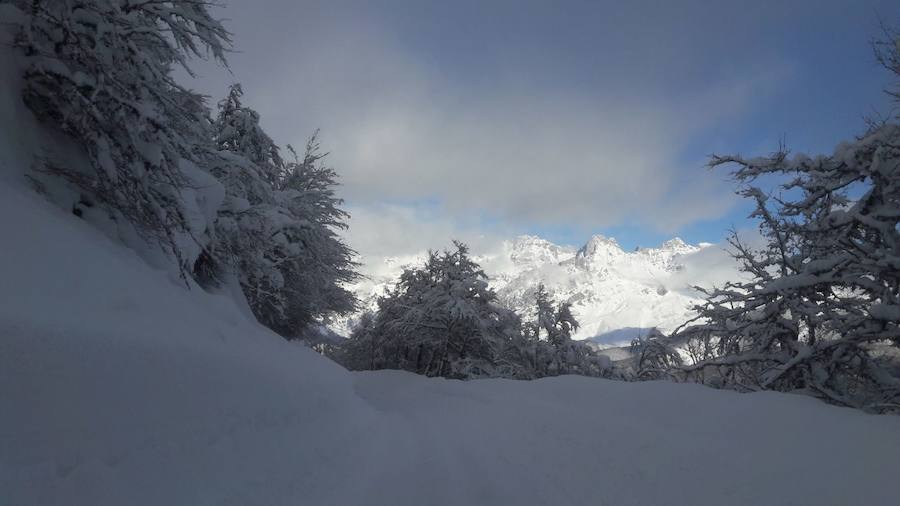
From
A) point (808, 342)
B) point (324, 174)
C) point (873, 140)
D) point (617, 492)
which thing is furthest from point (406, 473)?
point (324, 174)

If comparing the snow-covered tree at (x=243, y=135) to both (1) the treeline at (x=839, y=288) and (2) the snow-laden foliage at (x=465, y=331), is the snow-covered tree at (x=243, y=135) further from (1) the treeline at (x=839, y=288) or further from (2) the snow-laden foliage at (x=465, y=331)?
(1) the treeline at (x=839, y=288)

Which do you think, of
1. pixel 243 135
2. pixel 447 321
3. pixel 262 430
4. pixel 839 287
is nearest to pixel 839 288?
pixel 839 287

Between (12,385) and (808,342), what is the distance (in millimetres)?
10755

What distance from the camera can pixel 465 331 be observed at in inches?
772

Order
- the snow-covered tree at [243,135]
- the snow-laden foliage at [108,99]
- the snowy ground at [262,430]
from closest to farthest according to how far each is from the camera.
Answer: the snowy ground at [262,430] → the snow-laden foliage at [108,99] → the snow-covered tree at [243,135]

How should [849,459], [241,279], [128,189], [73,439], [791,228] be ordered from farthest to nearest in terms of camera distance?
[241,279] < [791,228] < [128,189] < [849,459] < [73,439]

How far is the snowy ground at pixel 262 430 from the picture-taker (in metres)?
2.21

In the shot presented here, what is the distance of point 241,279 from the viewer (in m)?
9.27

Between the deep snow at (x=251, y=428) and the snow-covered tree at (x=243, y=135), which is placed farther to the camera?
the snow-covered tree at (x=243, y=135)

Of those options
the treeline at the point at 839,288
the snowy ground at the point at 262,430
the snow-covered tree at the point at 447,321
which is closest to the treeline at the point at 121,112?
the snowy ground at the point at 262,430

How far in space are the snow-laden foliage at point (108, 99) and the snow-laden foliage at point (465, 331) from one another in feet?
44.4

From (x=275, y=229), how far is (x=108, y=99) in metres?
4.01

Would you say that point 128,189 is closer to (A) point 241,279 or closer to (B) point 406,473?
(B) point 406,473

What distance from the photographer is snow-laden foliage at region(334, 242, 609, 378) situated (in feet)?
61.0
